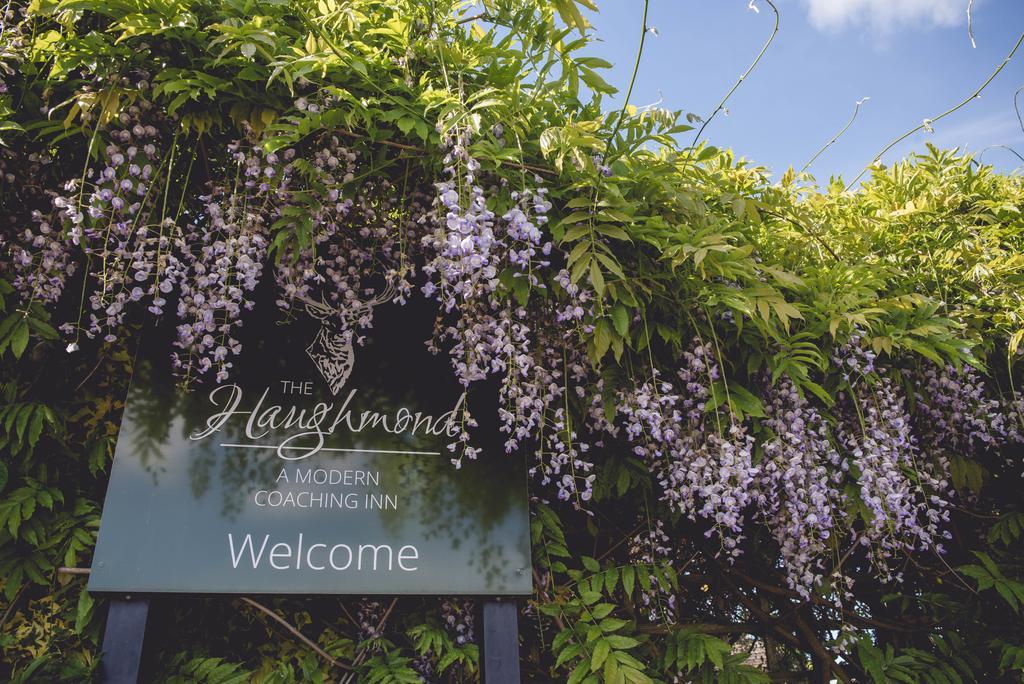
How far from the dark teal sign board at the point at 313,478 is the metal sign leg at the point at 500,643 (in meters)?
0.06

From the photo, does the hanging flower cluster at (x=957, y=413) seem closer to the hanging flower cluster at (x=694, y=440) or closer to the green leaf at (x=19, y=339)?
the hanging flower cluster at (x=694, y=440)

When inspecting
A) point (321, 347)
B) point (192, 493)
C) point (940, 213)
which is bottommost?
point (192, 493)

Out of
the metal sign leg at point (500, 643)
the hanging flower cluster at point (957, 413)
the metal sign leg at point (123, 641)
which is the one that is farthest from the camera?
the hanging flower cluster at point (957, 413)

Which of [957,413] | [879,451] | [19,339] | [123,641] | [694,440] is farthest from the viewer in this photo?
[957,413]

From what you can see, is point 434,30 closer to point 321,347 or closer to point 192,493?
point 321,347

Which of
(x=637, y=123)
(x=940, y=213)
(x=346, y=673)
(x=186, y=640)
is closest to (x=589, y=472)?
(x=346, y=673)

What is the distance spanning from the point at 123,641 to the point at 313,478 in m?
0.54

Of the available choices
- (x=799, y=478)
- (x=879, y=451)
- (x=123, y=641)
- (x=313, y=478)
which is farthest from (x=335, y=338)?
(x=879, y=451)

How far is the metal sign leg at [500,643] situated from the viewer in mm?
1742

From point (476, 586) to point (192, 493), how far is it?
75cm

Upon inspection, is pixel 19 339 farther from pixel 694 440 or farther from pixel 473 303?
pixel 694 440

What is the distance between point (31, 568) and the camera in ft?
5.61

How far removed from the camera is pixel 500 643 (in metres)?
1.77

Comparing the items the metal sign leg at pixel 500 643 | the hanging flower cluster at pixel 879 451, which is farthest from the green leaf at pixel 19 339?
the hanging flower cluster at pixel 879 451
